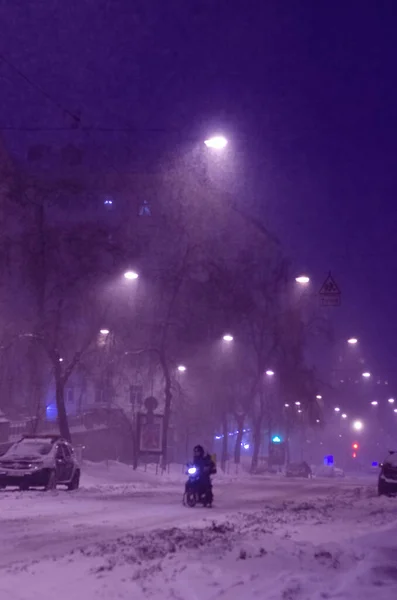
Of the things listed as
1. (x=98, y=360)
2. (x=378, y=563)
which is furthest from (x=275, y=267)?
(x=378, y=563)

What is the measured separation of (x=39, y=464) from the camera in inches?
1001

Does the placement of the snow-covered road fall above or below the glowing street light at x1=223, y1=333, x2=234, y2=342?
below

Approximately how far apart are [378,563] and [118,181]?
116 ft

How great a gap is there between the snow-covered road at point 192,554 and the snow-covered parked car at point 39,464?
622 centimetres

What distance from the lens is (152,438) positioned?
3544 centimetres

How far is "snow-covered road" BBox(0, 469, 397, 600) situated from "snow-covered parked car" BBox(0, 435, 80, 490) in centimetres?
622

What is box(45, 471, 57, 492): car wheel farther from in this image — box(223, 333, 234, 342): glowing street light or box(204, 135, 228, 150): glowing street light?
box(223, 333, 234, 342): glowing street light

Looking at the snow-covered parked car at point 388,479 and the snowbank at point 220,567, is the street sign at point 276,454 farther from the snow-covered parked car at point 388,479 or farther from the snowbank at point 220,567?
the snowbank at point 220,567

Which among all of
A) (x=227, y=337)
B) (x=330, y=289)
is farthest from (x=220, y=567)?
(x=227, y=337)

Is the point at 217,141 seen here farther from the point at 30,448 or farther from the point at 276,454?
the point at 276,454

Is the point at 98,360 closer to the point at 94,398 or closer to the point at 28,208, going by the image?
the point at 28,208

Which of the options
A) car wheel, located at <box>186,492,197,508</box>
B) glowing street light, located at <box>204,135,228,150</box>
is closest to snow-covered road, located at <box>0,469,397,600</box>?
car wheel, located at <box>186,492,197,508</box>

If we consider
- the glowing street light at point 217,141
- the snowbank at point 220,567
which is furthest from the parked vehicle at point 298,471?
the snowbank at point 220,567

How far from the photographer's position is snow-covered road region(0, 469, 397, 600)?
871cm
